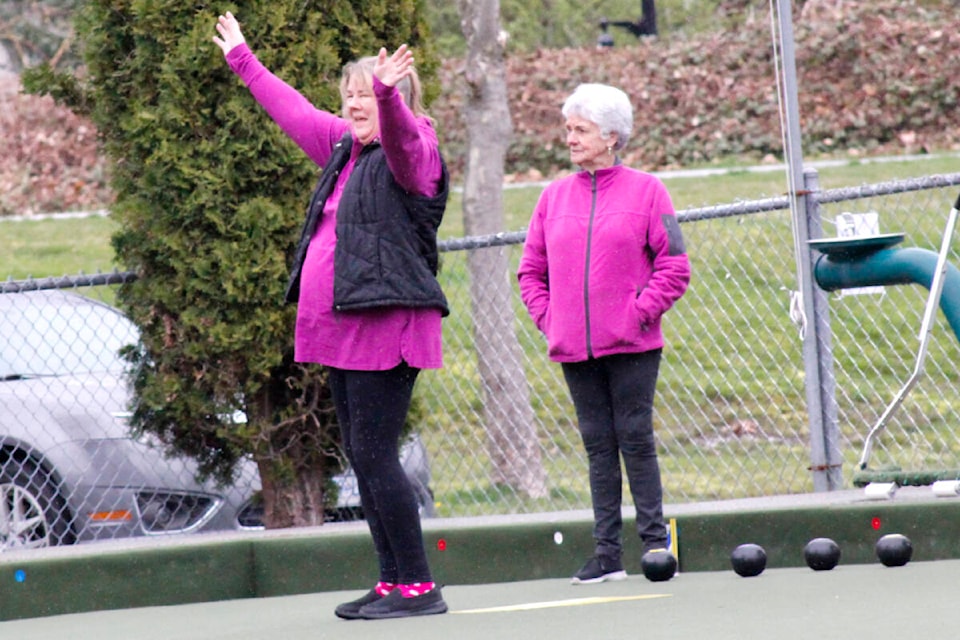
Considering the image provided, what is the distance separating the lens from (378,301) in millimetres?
4570

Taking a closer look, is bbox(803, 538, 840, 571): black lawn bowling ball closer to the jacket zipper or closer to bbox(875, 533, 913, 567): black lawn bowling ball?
bbox(875, 533, 913, 567): black lawn bowling ball

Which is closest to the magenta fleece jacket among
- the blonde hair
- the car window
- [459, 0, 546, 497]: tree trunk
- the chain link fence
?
the blonde hair

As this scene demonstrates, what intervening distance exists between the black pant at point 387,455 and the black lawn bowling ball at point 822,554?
1.36 m

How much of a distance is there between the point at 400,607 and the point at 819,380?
2.47 meters

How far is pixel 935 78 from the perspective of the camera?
1891cm

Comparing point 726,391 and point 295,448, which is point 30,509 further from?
point 726,391

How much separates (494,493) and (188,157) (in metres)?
3.36

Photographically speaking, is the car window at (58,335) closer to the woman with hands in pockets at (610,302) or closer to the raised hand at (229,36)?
the raised hand at (229,36)

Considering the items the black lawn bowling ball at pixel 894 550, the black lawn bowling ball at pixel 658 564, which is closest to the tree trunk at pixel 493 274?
the black lawn bowling ball at pixel 658 564

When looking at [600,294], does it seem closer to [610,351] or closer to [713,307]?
[610,351]

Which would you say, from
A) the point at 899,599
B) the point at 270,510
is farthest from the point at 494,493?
the point at 899,599

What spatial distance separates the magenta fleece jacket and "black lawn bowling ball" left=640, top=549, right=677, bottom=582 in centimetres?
69

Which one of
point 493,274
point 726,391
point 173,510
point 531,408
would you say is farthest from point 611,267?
point 726,391

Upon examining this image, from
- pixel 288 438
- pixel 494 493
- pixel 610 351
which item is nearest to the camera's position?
pixel 610 351
